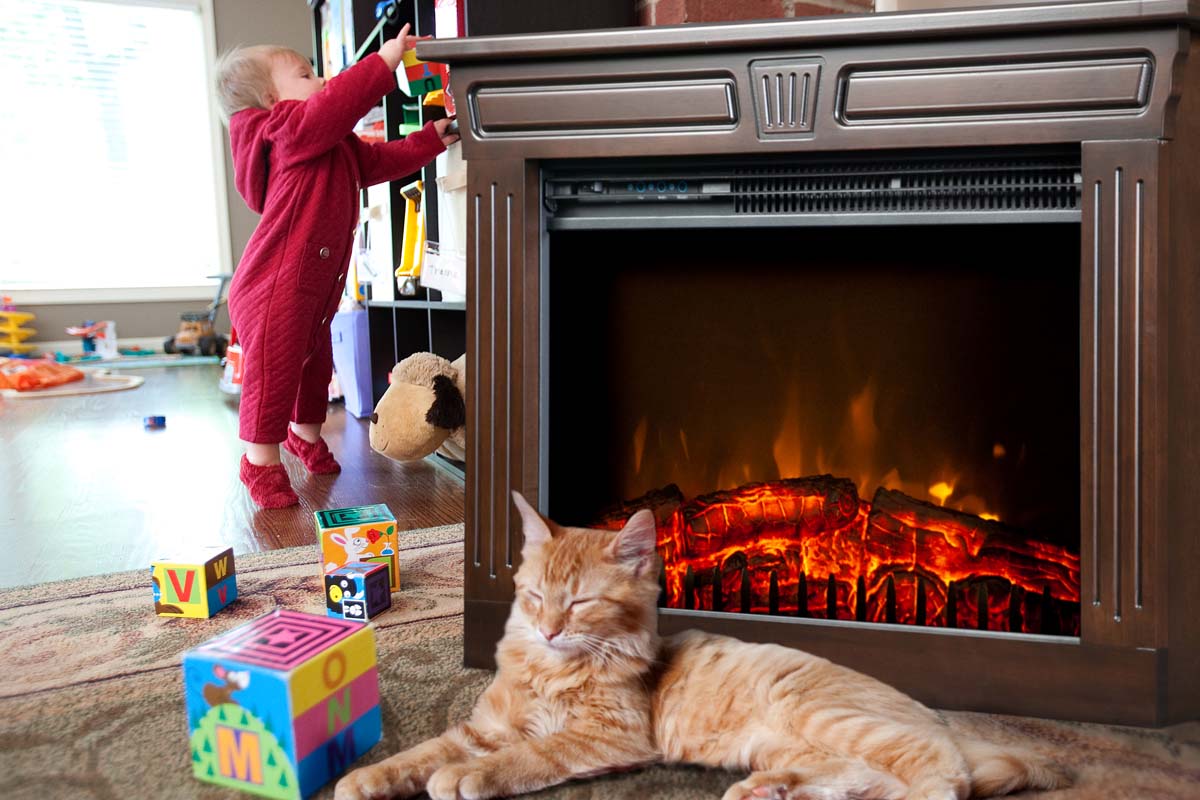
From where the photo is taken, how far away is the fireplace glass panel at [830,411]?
133 centimetres

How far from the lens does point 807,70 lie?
3.75ft

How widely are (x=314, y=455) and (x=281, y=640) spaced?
5.98 feet

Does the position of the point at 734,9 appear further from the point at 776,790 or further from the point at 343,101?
the point at 776,790

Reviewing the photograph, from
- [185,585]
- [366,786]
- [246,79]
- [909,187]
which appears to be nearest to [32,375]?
[246,79]

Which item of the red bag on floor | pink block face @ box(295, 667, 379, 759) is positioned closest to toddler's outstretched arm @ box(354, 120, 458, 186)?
pink block face @ box(295, 667, 379, 759)

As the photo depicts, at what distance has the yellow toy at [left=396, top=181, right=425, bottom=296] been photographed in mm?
2862

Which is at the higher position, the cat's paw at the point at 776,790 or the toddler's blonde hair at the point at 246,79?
the toddler's blonde hair at the point at 246,79

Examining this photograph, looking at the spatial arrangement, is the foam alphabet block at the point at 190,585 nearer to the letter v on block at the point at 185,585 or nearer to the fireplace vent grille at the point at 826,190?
the letter v on block at the point at 185,585

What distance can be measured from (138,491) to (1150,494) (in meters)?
2.40

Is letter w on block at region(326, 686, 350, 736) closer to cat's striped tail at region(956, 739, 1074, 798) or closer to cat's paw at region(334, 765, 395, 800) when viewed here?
cat's paw at region(334, 765, 395, 800)

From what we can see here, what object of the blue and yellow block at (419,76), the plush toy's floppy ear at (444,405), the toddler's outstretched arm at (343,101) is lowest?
the plush toy's floppy ear at (444,405)

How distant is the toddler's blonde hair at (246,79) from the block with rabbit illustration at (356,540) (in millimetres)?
1337

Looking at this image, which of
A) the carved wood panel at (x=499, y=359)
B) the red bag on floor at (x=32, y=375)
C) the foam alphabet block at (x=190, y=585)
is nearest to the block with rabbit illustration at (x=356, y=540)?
the foam alphabet block at (x=190, y=585)

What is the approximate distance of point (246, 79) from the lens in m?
2.44
